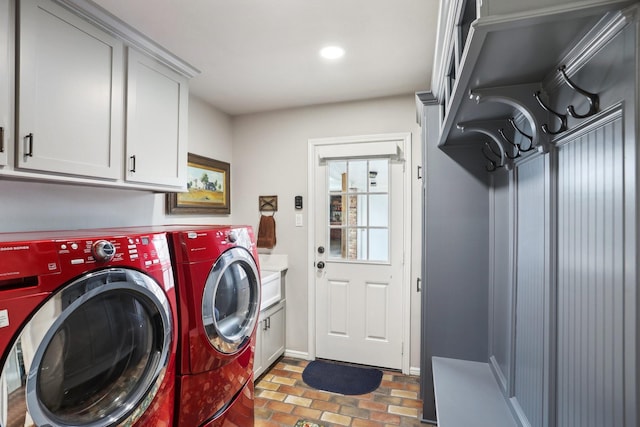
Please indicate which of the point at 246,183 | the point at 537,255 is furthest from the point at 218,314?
the point at 246,183

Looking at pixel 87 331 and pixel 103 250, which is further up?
pixel 103 250

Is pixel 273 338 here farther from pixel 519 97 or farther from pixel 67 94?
pixel 519 97

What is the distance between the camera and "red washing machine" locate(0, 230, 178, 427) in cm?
87

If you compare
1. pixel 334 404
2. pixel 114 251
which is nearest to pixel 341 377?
pixel 334 404

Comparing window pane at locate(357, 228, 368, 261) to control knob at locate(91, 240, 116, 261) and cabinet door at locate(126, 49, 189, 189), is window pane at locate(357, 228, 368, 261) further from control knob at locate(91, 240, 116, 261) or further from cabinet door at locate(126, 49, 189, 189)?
control knob at locate(91, 240, 116, 261)

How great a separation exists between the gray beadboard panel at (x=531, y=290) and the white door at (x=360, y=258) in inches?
57.2

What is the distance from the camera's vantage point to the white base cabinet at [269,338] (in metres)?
2.61

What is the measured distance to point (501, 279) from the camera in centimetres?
164

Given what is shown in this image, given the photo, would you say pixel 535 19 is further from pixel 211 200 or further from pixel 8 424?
pixel 211 200

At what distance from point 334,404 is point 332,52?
240cm

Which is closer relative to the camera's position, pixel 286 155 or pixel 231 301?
pixel 231 301

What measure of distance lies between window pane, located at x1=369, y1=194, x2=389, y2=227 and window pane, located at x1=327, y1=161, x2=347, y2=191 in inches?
12.7

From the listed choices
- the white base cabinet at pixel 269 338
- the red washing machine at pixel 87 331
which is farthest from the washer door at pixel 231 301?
the white base cabinet at pixel 269 338

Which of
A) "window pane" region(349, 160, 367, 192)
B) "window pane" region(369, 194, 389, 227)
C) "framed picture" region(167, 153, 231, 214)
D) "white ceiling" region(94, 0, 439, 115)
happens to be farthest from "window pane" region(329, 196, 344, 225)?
"framed picture" region(167, 153, 231, 214)
